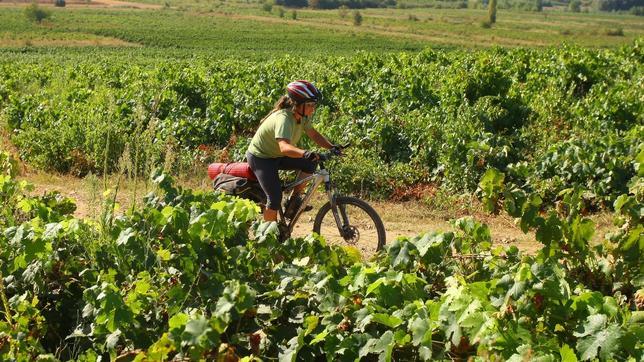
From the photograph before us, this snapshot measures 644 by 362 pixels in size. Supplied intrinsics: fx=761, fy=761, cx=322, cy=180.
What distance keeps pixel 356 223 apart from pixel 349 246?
8.14ft

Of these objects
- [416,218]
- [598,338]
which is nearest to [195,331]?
[598,338]

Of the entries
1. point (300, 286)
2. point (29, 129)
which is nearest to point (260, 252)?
point (300, 286)

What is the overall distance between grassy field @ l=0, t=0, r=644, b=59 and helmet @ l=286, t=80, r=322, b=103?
38.4 metres

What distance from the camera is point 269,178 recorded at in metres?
7.49

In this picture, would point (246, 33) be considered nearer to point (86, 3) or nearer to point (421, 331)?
point (86, 3)

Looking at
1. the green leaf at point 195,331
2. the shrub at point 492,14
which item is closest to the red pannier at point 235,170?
the green leaf at point 195,331

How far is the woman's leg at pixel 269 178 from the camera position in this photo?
7.49 meters

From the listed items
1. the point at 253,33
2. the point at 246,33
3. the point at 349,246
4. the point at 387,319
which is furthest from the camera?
the point at 253,33

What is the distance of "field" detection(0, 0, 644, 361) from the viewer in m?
3.90

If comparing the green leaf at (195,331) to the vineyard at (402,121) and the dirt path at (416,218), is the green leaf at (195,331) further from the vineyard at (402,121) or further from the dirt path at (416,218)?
the vineyard at (402,121)

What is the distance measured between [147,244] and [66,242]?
837mm

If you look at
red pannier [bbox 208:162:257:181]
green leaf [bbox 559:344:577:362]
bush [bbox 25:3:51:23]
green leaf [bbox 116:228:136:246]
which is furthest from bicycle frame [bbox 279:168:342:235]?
bush [bbox 25:3:51:23]

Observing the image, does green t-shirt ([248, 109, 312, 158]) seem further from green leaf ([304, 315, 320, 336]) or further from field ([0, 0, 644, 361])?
green leaf ([304, 315, 320, 336])

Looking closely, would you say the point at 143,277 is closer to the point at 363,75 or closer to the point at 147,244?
the point at 147,244
